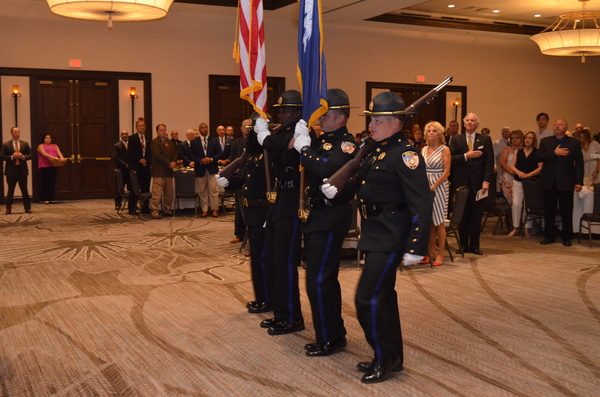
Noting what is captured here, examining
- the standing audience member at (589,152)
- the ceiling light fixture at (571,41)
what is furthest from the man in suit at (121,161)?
the ceiling light fixture at (571,41)

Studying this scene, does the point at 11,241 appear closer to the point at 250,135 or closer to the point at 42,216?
the point at 42,216

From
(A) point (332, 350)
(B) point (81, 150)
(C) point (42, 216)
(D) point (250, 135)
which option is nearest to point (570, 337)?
(A) point (332, 350)

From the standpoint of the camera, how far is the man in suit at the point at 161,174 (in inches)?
453

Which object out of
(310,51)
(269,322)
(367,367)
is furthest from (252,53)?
(367,367)

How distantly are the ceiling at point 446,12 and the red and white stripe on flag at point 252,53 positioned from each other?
8969 mm

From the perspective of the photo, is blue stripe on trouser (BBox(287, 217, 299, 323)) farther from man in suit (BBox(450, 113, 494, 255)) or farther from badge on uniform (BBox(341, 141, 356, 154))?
man in suit (BBox(450, 113, 494, 255))

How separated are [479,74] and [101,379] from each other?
53.9 ft

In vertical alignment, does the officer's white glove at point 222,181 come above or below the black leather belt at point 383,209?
above

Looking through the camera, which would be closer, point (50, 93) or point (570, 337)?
point (570, 337)

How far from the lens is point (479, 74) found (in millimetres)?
18281

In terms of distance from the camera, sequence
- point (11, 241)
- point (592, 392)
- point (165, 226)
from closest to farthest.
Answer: point (592, 392), point (11, 241), point (165, 226)

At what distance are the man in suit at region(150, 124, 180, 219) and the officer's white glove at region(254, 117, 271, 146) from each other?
7.28 metres

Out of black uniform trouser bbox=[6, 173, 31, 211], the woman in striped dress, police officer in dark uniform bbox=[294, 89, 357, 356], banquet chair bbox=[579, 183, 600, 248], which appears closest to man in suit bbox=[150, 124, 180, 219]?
black uniform trouser bbox=[6, 173, 31, 211]

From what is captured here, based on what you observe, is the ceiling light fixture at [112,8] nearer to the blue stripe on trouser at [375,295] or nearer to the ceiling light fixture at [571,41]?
the ceiling light fixture at [571,41]
